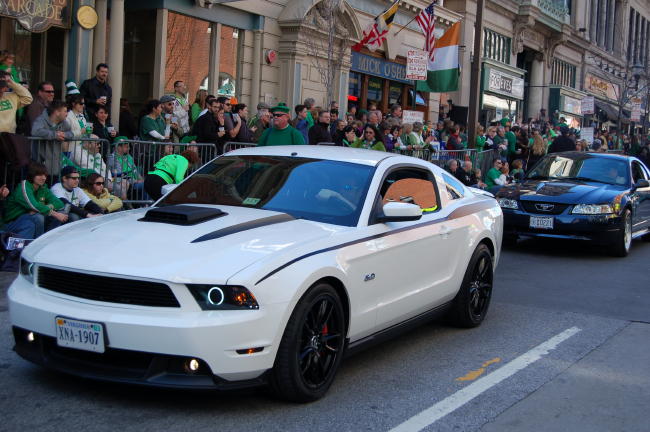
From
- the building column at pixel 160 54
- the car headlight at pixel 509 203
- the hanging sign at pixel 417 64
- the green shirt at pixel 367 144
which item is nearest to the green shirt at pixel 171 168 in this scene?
the car headlight at pixel 509 203

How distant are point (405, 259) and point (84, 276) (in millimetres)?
2373

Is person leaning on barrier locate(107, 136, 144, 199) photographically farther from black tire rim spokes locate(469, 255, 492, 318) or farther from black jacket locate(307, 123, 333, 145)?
black tire rim spokes locate(469, 255, 492, 318)

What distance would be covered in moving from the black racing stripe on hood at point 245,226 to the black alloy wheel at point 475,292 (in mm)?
2182

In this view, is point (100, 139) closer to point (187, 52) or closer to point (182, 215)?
point (182, 215)

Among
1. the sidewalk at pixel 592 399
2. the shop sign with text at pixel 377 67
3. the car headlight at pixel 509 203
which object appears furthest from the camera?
the shop sign with text at pixel 377 67

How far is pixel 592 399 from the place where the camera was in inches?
214

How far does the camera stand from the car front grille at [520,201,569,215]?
12.3 meters

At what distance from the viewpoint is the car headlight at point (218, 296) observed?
14.8 ft

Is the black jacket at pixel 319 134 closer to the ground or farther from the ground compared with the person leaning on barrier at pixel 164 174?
farther from the ground

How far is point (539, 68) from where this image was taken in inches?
1531

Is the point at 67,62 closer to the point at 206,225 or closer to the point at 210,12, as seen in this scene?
the point at 210,12

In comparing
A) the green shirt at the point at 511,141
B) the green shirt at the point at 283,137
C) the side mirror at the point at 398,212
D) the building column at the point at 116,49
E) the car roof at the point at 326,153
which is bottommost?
the side mirror at the point at 398,212

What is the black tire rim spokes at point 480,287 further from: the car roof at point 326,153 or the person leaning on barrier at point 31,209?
the person leaning on barrier at point 31,209

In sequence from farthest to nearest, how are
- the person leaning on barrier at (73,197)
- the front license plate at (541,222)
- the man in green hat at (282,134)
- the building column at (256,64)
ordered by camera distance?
the building column at (256,64) → the front license plate at (541,222) → the man in green hat at (282,134) → the person leaning on barrier at (73,197)
